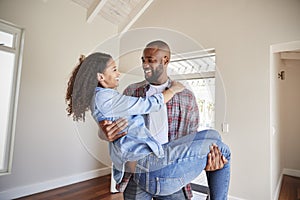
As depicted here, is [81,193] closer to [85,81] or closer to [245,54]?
[85,81]

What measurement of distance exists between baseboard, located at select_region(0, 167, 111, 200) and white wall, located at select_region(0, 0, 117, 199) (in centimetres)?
3

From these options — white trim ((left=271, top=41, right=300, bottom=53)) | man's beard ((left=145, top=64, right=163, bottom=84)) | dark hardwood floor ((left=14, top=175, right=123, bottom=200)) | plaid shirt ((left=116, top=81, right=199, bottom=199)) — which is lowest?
dark hardwood floor ((left=14, top=175, right=123, bottom=200))

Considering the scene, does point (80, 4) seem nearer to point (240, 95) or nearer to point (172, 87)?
point (240, 95)

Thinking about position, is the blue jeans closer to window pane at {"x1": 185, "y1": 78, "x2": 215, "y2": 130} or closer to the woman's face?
window pane at {"x1": 185, "y1": 78, "x2": 215, "y2": 130}

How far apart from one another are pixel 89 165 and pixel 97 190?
52cm

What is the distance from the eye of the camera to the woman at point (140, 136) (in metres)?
0.47

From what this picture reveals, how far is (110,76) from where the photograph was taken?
0.48m

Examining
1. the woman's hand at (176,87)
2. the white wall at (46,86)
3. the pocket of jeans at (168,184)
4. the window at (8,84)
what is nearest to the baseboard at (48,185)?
the white wall at (46,86)

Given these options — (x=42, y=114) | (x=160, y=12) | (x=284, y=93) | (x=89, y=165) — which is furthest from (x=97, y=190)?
(x=284, y=93)

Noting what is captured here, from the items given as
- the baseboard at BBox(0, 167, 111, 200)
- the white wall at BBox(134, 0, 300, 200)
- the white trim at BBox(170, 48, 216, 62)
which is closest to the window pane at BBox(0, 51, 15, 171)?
the baseboard at BBox(0, 167, 111, 200)

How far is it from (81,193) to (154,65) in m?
2.33

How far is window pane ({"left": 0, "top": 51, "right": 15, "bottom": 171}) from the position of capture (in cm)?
209

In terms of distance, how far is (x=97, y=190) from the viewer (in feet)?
7.96

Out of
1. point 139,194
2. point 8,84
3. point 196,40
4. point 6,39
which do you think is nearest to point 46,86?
point 8,84
